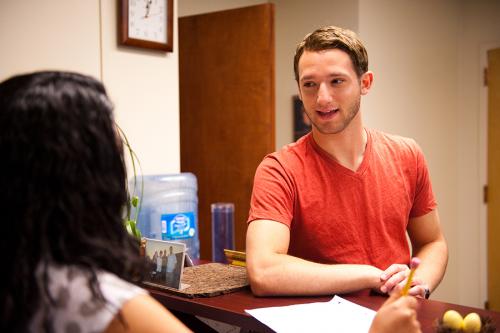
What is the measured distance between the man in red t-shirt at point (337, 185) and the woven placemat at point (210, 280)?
5.1 inches

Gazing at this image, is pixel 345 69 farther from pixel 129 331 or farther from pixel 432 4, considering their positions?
pixel 432 4

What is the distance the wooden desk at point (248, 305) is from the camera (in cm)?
120

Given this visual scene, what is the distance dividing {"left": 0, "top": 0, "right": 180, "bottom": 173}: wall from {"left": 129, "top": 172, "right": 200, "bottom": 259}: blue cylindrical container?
0.29 feet

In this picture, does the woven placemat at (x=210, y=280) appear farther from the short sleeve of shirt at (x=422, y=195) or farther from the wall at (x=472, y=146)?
the wall at (x=472, y=146)

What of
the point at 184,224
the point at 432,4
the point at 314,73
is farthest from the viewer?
the point at 432,4

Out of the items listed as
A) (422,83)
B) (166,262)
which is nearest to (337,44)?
(166,262)

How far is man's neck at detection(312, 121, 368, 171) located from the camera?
1696mm

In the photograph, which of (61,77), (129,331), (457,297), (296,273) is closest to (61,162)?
(61,77)

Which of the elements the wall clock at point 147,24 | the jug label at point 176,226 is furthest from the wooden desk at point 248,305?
the wall clock at point 147,24

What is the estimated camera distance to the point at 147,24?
2225mm

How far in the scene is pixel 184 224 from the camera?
7.08 feet

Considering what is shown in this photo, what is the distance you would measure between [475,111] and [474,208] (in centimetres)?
71

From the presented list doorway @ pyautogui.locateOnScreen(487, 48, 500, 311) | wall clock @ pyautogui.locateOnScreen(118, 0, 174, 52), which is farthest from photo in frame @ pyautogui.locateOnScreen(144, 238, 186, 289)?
doorway @ pyautogui.locateOnScreen(487, 48, 500, 311)

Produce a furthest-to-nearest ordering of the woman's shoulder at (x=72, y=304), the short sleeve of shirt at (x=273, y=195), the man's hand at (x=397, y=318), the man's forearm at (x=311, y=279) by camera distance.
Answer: the short sleeve of shirt at (x=273, y=195), the man's forearm at (x=311, y=279), the man's hand at (x=397, y=318), the woman's shoulder at (x=72, y=304)
